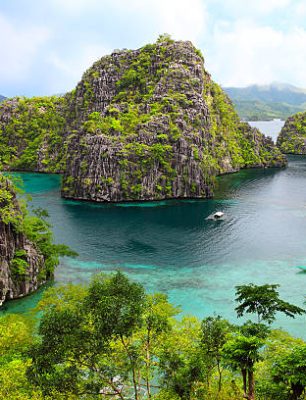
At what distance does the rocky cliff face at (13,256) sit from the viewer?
56312mm

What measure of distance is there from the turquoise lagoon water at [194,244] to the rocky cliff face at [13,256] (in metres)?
2.06

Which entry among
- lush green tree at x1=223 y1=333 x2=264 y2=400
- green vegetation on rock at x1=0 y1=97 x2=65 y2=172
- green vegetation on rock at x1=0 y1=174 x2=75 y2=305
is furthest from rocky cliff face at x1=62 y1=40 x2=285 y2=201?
lush green tree at x1=223 y1=333 x2=264 y2=400

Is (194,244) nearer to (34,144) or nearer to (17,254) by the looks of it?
(17,254)

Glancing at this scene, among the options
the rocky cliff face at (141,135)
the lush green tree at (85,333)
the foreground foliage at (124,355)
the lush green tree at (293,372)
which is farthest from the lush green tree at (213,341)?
the rocky cliff face at (141,135)

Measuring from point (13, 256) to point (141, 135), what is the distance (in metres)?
80.9

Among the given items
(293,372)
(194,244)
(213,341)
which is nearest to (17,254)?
(213,341)

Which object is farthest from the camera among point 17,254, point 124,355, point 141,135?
point 141,135

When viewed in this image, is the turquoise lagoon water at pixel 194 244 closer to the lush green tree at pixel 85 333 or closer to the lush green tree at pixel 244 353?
the lush green tree at pixel 244 353

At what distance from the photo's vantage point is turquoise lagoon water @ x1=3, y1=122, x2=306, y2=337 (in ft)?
209

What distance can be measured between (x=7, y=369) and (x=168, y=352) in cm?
1127

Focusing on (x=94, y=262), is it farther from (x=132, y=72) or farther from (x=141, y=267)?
(x=132, y=72)

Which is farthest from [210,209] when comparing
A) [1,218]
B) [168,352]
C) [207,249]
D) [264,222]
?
[168,352]

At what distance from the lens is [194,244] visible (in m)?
85.1

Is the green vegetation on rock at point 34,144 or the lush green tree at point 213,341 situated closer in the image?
the lush green tree at point 213,341
